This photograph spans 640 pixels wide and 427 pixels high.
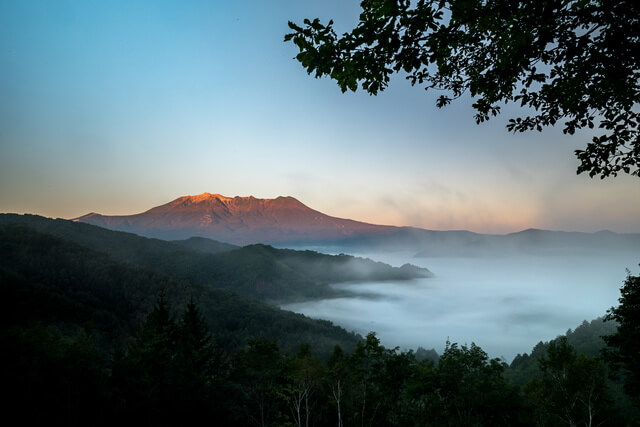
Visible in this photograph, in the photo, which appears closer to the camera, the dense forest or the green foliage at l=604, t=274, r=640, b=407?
the green foliage at l=604, t=274, r=640, b=407

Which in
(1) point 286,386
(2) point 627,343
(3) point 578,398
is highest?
(2) point 627,343

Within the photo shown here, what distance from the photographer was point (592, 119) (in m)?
3.98

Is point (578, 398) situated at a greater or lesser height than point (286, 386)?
greater

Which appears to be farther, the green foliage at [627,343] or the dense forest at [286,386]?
the dense forest at [286,386]

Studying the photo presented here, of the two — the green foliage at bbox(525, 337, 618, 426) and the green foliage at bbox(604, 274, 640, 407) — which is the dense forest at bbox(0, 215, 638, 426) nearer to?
the green foliage at bbox(525, 337, 618, 426)

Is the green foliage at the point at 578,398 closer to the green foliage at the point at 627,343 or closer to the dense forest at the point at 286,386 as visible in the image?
the dense forest at the point at 286,386

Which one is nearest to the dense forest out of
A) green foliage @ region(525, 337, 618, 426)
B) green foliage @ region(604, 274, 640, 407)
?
green foliage @ region(525, 337, 618, 426)

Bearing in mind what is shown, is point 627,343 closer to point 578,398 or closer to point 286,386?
point 578,398

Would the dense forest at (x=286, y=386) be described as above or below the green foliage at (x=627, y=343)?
below

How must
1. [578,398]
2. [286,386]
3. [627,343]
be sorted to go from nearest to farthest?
[627,343] → [578,398] → [286,386]

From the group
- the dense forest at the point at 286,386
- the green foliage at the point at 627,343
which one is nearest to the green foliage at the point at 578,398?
the dense forest at the point at 286,386

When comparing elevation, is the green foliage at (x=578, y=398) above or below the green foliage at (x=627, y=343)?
below

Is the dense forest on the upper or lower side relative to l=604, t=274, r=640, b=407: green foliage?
lower

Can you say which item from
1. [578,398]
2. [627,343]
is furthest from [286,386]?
[627,343]
